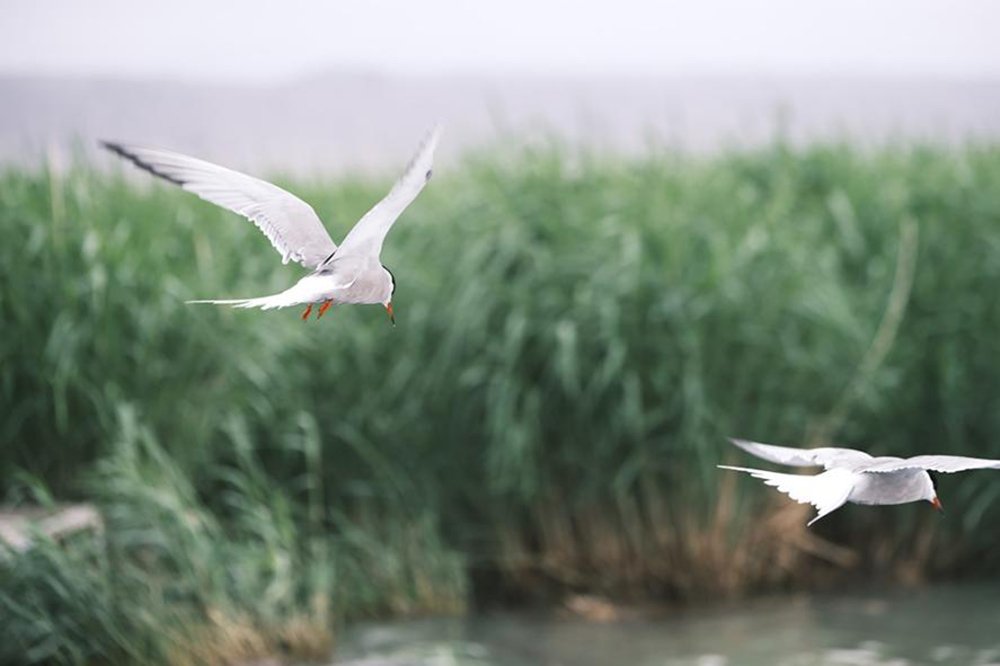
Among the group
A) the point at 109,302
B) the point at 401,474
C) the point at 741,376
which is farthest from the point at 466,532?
the point at 109,302

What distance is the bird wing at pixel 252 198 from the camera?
1062mm

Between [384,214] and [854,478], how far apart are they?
0.47 m

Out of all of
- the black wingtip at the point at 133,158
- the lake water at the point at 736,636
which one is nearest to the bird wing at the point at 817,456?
the black wingtip at the point at 133,158

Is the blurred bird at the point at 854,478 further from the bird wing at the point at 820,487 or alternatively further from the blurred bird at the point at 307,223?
the blurred bird at the point at 307,223

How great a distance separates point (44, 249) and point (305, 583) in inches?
65.7

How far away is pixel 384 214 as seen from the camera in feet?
3.15

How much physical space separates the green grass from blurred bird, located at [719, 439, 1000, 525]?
3.95 m

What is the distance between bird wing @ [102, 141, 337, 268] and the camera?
106cm

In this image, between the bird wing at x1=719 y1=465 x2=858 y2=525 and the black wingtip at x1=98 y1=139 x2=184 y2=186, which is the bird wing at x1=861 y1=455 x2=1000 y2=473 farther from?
the black wingtip at x1=98 y1=139 x2=184 y2=186

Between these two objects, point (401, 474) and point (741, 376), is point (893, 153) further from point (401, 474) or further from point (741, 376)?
point (401, 474)

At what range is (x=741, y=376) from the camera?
578cm

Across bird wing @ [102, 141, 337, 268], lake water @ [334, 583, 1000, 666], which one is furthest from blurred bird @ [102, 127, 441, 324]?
lake water @ [334, 583, 1000, 666]

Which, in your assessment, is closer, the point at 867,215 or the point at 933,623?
the point at 933,623

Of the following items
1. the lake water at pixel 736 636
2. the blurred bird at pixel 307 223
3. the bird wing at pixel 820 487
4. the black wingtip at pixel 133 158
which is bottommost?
the lake water at pixel 736 636
